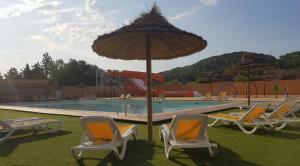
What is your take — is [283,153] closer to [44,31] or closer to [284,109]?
[284,109]

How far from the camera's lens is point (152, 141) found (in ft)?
20.1

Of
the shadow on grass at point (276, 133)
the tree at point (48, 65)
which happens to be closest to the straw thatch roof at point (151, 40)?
the shadow on grass at point (276, 133)

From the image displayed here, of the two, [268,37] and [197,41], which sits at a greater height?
[268,37]

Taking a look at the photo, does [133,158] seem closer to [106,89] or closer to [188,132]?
[188,132]

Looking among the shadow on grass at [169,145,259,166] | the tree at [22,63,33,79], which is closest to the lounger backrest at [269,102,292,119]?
the shadow on grass at [169,145,259,166]

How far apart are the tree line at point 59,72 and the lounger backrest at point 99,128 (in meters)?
43.1

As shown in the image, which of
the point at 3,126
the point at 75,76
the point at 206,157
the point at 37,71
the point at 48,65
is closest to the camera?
the point at 206,157

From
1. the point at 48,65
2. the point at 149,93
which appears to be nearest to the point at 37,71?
the point at 48,65

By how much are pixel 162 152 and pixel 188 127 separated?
67 centimetres

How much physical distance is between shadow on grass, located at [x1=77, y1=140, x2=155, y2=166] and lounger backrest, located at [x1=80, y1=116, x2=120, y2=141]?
0.34 metres

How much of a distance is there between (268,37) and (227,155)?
18693 millimetres

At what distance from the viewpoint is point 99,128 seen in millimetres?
4875

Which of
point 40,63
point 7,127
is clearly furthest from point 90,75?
point 7,127

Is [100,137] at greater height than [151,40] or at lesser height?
lesser
